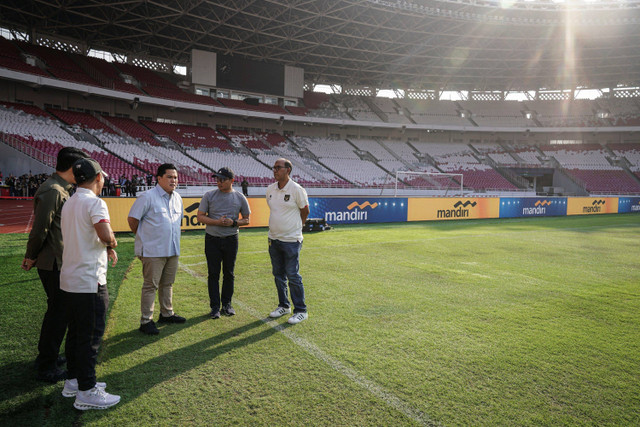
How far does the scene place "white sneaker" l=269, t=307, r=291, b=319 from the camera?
5242mm

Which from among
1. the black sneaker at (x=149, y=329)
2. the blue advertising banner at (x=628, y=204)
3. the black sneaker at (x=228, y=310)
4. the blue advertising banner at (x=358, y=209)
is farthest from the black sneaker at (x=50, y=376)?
the blue advertising banner at (x=628, y=204)

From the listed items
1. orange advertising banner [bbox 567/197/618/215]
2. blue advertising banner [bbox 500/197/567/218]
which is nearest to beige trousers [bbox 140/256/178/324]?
blue advertising banner [bbox 500/197/567/218]

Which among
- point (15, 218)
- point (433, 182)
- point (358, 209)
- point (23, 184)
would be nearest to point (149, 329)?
point (15, 218)

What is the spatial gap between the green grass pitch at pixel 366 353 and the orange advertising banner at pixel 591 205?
21.6 metres

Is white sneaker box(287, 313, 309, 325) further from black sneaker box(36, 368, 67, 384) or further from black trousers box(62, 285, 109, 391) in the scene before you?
black sneaker box(36, 368, 67, 384)

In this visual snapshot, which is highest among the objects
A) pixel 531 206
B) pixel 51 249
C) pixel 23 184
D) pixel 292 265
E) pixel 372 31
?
pixel 372 31

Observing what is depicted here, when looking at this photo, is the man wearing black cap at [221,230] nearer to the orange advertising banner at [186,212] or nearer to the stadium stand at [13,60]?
the orange advertising banner at [186,212]

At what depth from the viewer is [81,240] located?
3033mm

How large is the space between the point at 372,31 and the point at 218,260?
122 ft

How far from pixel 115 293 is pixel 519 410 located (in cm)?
599

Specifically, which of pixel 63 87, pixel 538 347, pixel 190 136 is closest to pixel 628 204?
pixel 538 347

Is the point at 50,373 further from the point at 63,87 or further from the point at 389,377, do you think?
the point at 63,87

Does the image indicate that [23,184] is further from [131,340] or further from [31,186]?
[131,340]

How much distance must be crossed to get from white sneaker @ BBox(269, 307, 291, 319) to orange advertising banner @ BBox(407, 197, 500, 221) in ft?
51.1
